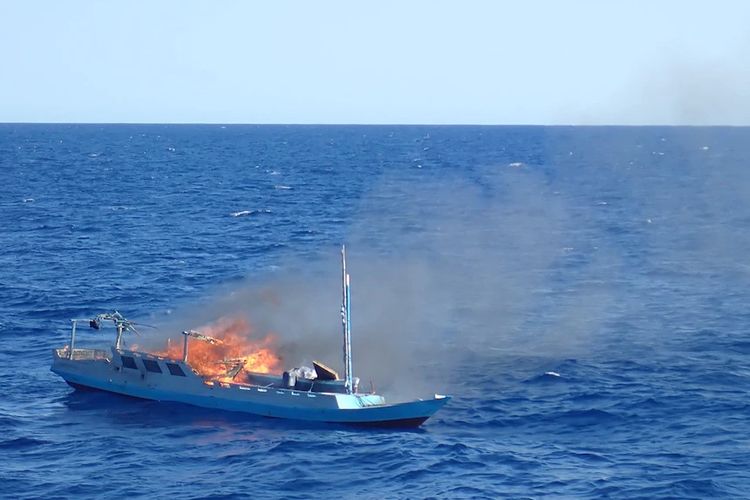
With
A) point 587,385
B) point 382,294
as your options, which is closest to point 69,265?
point 382,294

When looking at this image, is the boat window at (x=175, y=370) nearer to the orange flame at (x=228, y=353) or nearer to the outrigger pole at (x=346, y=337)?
the orange flame at (x=228, y=353)

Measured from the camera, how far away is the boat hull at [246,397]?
74500mm

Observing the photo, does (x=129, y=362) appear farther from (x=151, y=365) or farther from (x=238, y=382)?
(x=238, y=382)

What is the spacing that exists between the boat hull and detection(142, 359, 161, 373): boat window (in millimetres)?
370

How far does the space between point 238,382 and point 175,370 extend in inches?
199

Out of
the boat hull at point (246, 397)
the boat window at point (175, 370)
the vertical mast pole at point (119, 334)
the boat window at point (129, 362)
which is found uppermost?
the vertical mast pole at point (119, 334)

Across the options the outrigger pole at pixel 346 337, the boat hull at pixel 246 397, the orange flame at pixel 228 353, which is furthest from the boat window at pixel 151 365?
the outrigger pole at pixel 346 337

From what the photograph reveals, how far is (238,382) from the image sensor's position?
80.3 m

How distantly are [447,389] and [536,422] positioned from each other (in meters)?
11.1

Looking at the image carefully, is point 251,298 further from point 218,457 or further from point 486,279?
point 218,457

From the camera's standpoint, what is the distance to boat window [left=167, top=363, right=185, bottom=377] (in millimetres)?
80125

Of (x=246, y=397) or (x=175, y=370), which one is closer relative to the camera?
(x=246, y=397)

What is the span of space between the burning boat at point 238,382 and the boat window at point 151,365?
0.18ft

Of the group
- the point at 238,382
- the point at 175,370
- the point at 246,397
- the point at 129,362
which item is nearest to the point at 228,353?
the point at 238,382
